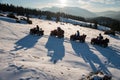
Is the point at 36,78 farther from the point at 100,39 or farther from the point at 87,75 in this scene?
the point at 100,39

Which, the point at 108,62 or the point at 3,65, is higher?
the point at 3,65

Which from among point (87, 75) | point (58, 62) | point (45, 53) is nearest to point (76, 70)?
point (87, 75)

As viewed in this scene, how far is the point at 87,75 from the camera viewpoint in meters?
14.4

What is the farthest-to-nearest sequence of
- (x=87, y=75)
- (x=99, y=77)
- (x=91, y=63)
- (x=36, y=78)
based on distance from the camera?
(x=91, y=63)
(x=87, y=75)
(x=99, y=77)
(x=36, y=78)

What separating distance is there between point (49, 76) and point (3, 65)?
367 centimetres

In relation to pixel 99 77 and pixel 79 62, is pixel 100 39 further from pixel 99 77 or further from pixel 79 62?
pixel 99 77

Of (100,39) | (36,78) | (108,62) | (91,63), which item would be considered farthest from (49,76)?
(100,39)

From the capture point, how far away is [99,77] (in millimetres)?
13141

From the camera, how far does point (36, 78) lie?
486 inches

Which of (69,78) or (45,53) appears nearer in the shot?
(69,78)

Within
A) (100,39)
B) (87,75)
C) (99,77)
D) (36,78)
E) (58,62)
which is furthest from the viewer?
(100,39)

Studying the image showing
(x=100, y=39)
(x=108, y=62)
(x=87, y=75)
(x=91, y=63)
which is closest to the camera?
(x=87, y=75)

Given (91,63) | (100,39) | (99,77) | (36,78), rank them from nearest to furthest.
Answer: (36,78) < (99,77) < (91,63) < (100,39)

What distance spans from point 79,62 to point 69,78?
14.4ft
